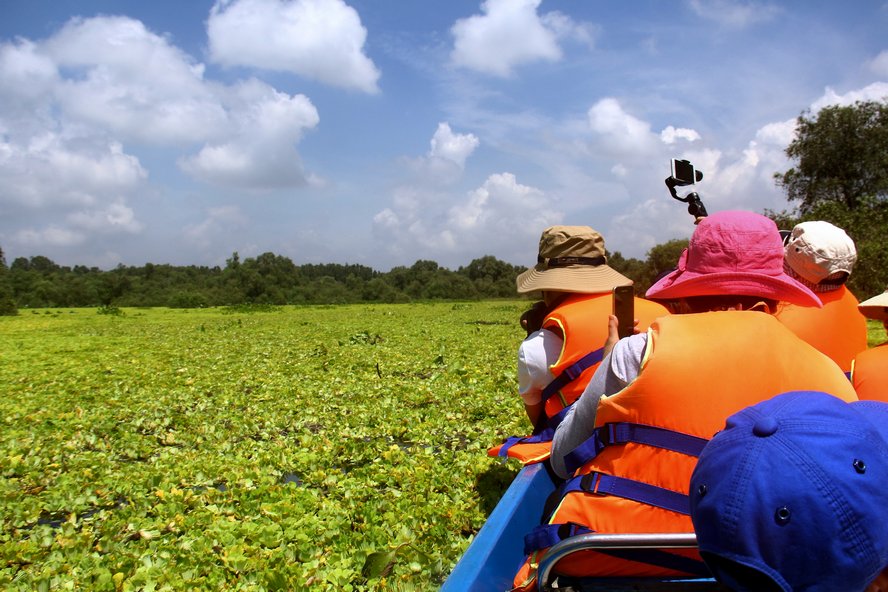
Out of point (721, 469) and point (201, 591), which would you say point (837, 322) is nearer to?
point (721, 469)

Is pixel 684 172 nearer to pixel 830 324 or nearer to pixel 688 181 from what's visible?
pixel 688 181

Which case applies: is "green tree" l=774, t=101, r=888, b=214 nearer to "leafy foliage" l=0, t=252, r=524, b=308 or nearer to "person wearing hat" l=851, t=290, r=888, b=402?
"leafy foliage" l=0, t=252, r=524, b=308

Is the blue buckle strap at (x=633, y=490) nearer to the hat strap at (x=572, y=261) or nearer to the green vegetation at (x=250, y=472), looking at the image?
the green vegetation at (x=250, y=472)

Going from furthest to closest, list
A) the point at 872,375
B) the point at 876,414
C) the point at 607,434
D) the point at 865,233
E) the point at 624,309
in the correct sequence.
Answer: the point at 865,233
the point at 624,309
the point at 872,375
the point at 607,434
the point at 876,414

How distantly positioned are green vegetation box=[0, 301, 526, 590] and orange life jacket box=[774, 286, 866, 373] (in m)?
1.86

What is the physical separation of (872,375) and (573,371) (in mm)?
1046

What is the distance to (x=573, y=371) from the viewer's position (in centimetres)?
268

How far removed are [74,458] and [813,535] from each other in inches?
198

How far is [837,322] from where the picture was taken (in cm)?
305

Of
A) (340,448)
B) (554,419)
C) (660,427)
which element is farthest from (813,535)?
(340,448)

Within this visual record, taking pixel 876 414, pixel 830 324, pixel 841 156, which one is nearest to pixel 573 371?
pixel 830 324

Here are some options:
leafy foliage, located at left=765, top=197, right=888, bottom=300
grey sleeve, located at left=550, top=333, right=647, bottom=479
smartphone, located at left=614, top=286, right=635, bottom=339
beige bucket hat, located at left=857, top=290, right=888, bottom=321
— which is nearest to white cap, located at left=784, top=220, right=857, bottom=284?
beige bucket hat, located at left=857, top=290, right=888, bottom=321

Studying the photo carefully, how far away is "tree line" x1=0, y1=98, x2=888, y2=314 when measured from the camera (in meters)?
21.7

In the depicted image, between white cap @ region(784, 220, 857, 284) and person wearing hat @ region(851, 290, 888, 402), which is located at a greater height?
white cap @ region(784, 220, 857, 284)
